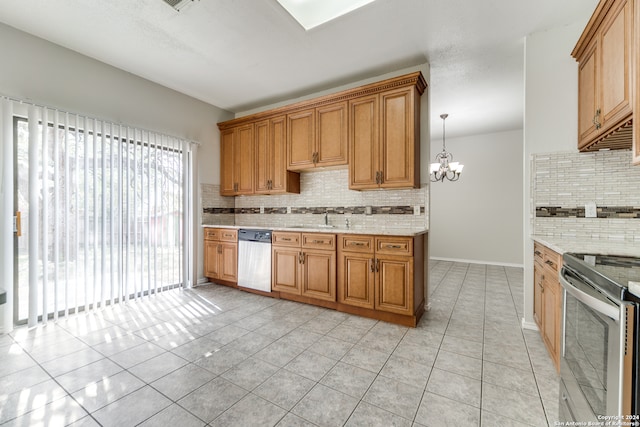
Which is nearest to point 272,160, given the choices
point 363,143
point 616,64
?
point 363,143

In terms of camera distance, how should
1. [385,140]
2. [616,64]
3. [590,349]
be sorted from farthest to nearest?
[385,140], [616,64], [590,349]

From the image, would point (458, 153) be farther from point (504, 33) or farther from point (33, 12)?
point (33, 12)

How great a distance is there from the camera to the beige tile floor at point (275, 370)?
1.48 m

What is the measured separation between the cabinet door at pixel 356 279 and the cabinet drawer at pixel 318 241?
0.17m

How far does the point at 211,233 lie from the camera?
13.6 feet

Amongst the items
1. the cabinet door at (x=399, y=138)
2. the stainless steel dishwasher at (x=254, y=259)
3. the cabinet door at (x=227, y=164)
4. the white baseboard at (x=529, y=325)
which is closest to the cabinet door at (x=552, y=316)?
the white baseboard at (x=529, y=325)

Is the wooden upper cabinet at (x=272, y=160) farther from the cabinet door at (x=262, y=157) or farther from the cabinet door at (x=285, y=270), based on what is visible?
the cabinet door at (x=285, y=270)

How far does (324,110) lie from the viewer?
11.3 ft

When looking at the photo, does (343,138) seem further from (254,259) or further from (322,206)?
(254,259)

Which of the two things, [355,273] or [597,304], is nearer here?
[597,304]

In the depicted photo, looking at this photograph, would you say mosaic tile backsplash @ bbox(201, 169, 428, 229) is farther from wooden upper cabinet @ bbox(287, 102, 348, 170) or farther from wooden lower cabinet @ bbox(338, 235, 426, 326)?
wooden lower cabinet @ bbox(338, 235, 426, 326)

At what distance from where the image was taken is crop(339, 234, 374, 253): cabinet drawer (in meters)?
2.81

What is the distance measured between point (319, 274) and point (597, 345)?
2.37m

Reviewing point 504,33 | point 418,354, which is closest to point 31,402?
point 418,354
